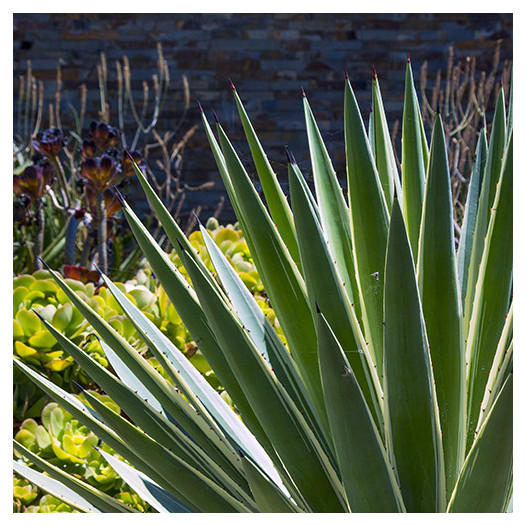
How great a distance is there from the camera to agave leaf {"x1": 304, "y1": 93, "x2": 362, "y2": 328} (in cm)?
70

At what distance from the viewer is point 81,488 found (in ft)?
2.16

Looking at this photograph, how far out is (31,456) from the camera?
672mm

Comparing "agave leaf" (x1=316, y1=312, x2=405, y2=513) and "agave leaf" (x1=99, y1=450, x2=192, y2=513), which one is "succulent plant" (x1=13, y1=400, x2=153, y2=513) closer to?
"agave leaf" (x1=99, y1=450, x2=192, y2=513)

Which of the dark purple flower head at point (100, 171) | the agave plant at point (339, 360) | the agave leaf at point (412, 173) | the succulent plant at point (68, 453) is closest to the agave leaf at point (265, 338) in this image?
the agave plant at point (339, 360)

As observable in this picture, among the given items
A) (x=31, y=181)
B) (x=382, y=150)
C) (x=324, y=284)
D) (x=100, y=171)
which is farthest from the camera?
(x=31, y=181)

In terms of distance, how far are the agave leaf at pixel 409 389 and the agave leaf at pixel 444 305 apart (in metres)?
0.05

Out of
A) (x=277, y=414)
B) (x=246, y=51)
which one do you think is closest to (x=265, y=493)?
(x=277, y=414)

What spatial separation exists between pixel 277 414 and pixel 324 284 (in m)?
0.13

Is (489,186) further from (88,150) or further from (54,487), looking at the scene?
(88,150)

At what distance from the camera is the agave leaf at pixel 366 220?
64 cm

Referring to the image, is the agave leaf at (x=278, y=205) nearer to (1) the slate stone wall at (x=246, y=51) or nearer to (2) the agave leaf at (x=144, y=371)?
(2) the agave leaf at (x=144, y=371)

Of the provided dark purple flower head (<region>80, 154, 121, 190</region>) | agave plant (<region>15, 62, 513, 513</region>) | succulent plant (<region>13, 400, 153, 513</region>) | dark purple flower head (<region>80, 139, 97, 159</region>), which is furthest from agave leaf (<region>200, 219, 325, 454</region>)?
dark purple flower head (<region>80, 139, 97, 159</region>)
